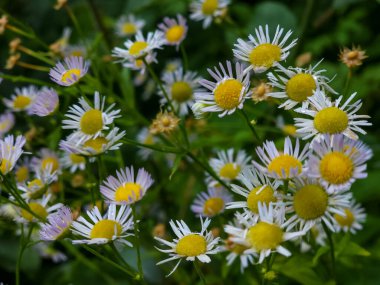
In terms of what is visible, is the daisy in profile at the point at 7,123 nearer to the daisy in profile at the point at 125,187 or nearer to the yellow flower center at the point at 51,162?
the yellow flower center at the point at 51,162

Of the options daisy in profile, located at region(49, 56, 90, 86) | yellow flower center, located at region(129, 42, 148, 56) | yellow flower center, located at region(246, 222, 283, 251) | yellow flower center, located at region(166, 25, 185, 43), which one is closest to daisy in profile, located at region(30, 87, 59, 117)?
daisy in profile, located at region(49, 56, 90, 86)

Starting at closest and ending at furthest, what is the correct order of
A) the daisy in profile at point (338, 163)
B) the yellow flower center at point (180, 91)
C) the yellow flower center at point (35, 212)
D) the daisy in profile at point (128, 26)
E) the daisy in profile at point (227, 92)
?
the daisy in profile at point (338, 163)
the daisy in profile at point (227, 92)
the yellow flower center at point (35, 212)
the yellow flower center at point (180, 91)
the daisy in profile at point (128, 26)

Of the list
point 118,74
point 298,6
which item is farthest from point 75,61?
point 298,6

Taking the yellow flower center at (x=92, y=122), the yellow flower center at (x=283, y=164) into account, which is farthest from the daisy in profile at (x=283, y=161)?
the yellow flower center at (x=92, y=122)

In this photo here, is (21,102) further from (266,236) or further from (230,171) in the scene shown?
(266,236)

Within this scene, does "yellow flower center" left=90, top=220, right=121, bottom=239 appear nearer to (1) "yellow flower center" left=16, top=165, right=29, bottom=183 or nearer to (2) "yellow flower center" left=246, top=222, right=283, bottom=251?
(2) "yellow flower center" left=246, top=222, right=283, bottom=251

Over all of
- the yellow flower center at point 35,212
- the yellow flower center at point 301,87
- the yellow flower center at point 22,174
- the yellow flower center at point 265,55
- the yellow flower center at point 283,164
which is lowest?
the yellow flower center at point 35,212

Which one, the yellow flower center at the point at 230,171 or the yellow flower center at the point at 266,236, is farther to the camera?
the yellow flower center at the point at 230,171

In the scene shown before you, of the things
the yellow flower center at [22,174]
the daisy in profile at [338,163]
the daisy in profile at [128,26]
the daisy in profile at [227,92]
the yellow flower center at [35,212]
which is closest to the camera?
the daisy in profile at [338,163]
